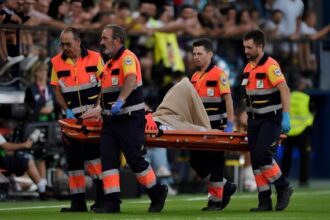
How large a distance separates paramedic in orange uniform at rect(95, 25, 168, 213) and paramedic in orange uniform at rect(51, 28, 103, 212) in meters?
0.77

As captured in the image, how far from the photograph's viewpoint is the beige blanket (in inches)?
670

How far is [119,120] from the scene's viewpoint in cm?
1553

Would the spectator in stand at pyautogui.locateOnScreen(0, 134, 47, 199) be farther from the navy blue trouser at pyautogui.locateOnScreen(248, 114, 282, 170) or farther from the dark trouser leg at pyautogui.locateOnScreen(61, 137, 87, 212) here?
the navy blue trouser at pyautogui.locateOnScreen(248, 114, 282, 170)

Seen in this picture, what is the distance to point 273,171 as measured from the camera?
16266mm

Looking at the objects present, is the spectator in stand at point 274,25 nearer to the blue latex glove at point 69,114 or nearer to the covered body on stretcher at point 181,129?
the covered body on stretcher at point 181,129

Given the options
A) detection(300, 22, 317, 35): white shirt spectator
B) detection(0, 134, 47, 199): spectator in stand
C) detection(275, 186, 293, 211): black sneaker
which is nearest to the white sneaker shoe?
detection(0, 134, 47, 199): spectator in stand

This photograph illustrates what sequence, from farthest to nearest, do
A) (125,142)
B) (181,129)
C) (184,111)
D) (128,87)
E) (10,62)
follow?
(10,62), (184,111), (181,129), (125,142), (128,87)

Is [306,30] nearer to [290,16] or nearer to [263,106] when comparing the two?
[290,16]

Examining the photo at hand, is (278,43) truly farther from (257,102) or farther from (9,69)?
(257,102)

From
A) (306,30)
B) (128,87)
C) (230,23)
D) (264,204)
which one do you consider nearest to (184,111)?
(264,204)

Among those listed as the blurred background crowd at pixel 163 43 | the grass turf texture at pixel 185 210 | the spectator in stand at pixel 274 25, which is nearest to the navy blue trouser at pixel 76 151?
the grass turf texture at pixel 185 210

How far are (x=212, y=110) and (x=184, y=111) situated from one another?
47 cm

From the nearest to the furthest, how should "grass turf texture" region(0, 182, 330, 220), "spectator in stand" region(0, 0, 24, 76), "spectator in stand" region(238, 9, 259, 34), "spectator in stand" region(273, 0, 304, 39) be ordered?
1. "grass turf texture" region(0, 182, 330, 220)
2. "spectator in stand" region(0, 0, 24, 76)
3. "spectator in stand" region(238, 9, 259, 34)
4. "spectator in stand" region(273, 0, 304, 39)

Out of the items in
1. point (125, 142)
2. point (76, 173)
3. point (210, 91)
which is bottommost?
point (76, 173)
